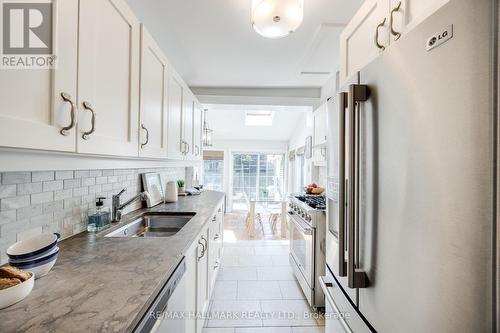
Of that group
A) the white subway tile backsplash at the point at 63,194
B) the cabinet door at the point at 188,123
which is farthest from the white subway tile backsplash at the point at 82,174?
the cabinet door at the point at 188,123

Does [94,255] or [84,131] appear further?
[94,255]

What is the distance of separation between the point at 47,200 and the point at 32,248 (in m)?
0.28

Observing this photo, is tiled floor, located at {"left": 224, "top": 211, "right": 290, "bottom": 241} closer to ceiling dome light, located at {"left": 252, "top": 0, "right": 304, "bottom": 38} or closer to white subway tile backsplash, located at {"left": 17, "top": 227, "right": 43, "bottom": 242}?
white subway tile backsplash, located at {"left": 17, "top": 227, "right": 43, "bottom": 242}

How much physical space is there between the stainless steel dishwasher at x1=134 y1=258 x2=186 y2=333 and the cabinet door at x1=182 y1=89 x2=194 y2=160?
1.53 meters

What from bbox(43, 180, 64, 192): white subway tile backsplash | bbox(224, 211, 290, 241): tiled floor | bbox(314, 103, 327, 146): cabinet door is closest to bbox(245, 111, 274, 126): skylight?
bbox(224, 211, 290, 241): tiled floor

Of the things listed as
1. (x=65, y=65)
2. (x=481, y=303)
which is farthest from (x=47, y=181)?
(x=481, y=303)

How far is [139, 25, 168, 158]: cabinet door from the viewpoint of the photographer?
1372mm

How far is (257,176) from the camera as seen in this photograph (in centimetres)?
704

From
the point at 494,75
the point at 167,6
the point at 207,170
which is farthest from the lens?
the point at 207,170

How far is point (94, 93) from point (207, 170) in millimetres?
6047

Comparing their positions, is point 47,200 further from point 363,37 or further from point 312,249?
point 312,249

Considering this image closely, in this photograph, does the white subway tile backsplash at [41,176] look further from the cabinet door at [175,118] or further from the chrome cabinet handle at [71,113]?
the cabinet door at [175,118]

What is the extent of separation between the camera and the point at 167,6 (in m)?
1.68

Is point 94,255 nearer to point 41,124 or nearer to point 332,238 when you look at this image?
point 41,124
